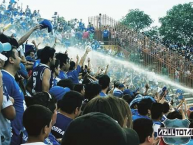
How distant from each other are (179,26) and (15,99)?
1874 inches

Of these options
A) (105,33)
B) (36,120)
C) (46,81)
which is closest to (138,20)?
(105,33)

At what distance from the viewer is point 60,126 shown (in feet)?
10.9

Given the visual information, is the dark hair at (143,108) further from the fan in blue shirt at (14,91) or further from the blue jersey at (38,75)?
the fan in blue shirt at (14,91)

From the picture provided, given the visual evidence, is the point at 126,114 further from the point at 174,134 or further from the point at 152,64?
the point at 152,64

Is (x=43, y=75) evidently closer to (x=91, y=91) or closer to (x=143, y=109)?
(x=91, y=91)

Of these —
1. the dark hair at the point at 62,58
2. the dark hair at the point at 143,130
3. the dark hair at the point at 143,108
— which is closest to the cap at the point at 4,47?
the dark hair at the point at 143,130

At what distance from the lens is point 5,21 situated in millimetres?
18266

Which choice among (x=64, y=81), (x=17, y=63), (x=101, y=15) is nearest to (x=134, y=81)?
(x=101, y=15)

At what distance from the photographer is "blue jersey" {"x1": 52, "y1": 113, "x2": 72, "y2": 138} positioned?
3299 millimetres

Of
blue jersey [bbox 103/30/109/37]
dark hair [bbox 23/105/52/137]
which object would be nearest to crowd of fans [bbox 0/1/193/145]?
A: dark hair [bbox 23/105/52/137]

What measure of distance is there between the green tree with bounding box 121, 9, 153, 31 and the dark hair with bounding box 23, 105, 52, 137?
221 feet

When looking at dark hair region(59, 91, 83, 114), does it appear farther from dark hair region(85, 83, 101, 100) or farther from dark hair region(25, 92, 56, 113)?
dark hair region(85, 83, 101, 100)

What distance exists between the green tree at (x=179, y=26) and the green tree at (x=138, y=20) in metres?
18.2

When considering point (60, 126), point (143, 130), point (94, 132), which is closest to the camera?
point (94, 132)
